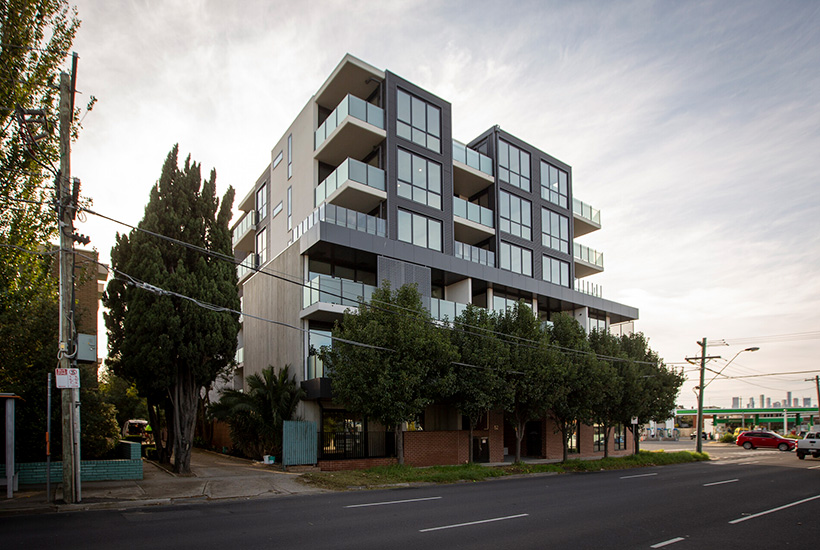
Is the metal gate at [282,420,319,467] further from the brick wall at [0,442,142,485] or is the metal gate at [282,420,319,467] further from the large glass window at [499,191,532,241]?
the large glass window at [499,191,532,241]

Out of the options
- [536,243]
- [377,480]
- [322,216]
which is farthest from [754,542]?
[536,243]

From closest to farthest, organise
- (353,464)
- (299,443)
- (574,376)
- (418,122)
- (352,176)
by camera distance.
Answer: (299,443) → (353,464) → (574,376) → (352,176) → (418,122)

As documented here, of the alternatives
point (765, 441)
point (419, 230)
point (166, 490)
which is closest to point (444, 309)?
point (419, 230)

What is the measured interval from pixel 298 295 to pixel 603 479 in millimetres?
14493

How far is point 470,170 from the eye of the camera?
108 feet

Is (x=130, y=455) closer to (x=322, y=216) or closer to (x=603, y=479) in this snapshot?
(x=322, y=216)

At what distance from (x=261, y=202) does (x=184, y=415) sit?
20302 millimetres

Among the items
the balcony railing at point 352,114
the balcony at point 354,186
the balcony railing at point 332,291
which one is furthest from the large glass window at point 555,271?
the balcony railing at point 332,291

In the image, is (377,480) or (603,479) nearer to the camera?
(377,480)

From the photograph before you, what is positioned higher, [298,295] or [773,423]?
[298,295]

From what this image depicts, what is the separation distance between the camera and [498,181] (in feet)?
113

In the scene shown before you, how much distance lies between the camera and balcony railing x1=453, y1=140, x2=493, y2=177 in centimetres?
3275

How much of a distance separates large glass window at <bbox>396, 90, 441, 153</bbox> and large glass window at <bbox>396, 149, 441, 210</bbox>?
3.00 feet

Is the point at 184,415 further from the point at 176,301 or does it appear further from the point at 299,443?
the point at 299,443
